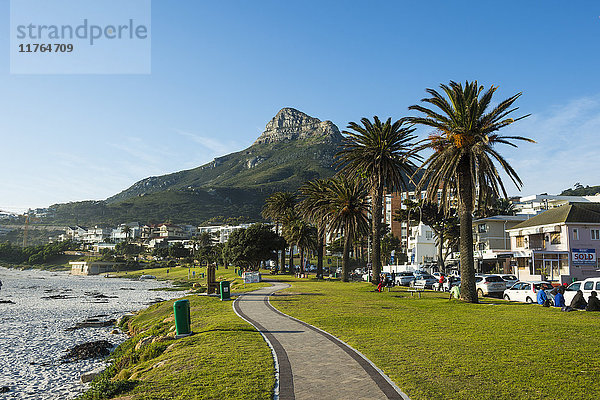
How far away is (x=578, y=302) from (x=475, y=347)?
44.1 ft

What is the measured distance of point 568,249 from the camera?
50031 millimetres

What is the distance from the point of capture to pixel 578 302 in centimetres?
2305

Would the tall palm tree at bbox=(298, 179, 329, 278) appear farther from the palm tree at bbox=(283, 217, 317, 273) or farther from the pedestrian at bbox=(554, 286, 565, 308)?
the pedestrian at bbox=(554, 286, 565, 308)

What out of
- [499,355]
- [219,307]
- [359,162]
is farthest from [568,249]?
[499,355]

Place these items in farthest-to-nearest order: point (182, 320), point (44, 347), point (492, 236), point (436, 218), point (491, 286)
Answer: point (492, 236), point (436, 218), point (491, 286), point (44, 347), point (182, 320)

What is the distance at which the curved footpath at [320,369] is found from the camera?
8.57m

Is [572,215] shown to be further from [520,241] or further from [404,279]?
[404,279]

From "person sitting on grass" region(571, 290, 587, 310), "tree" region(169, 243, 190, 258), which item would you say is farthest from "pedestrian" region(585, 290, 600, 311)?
"tree" region(169, 243, 190, 258)

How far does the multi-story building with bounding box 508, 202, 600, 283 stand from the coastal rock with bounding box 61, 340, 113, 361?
144 ft

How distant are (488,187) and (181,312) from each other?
65.9 feet

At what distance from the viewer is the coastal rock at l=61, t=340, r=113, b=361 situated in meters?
20.6

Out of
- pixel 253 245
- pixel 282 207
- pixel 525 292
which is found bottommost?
pixel 525 292

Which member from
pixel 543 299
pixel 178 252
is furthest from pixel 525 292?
pixel 178 252

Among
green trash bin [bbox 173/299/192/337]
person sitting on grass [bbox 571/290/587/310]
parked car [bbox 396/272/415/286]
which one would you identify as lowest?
parked car [bbox 396/272/415/286]
